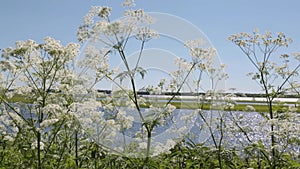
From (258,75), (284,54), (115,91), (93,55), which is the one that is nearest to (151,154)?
(115,91)

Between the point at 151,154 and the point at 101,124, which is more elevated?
the point at 101,124

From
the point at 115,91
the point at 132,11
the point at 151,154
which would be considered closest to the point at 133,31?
the point at 132,11

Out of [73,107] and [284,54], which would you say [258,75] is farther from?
[73,107]

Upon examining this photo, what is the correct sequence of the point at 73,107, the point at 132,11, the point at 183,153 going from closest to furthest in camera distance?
1. the point at 73,107
2. the point at 132,11
3. the point at 183,153

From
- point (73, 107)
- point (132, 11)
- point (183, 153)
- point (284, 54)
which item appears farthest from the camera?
point (284, 54)

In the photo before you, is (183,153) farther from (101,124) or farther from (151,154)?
(101,124)

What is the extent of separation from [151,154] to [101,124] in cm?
68

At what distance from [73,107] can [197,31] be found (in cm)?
163

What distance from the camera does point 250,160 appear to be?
446 cm

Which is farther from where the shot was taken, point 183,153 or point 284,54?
point 284,54

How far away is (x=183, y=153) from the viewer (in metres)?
4.02

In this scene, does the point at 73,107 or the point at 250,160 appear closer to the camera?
the point at 73,107

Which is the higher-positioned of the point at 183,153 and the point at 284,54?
the point at 284,54

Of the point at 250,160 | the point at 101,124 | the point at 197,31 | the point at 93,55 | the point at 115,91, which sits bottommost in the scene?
the point at 250,160
